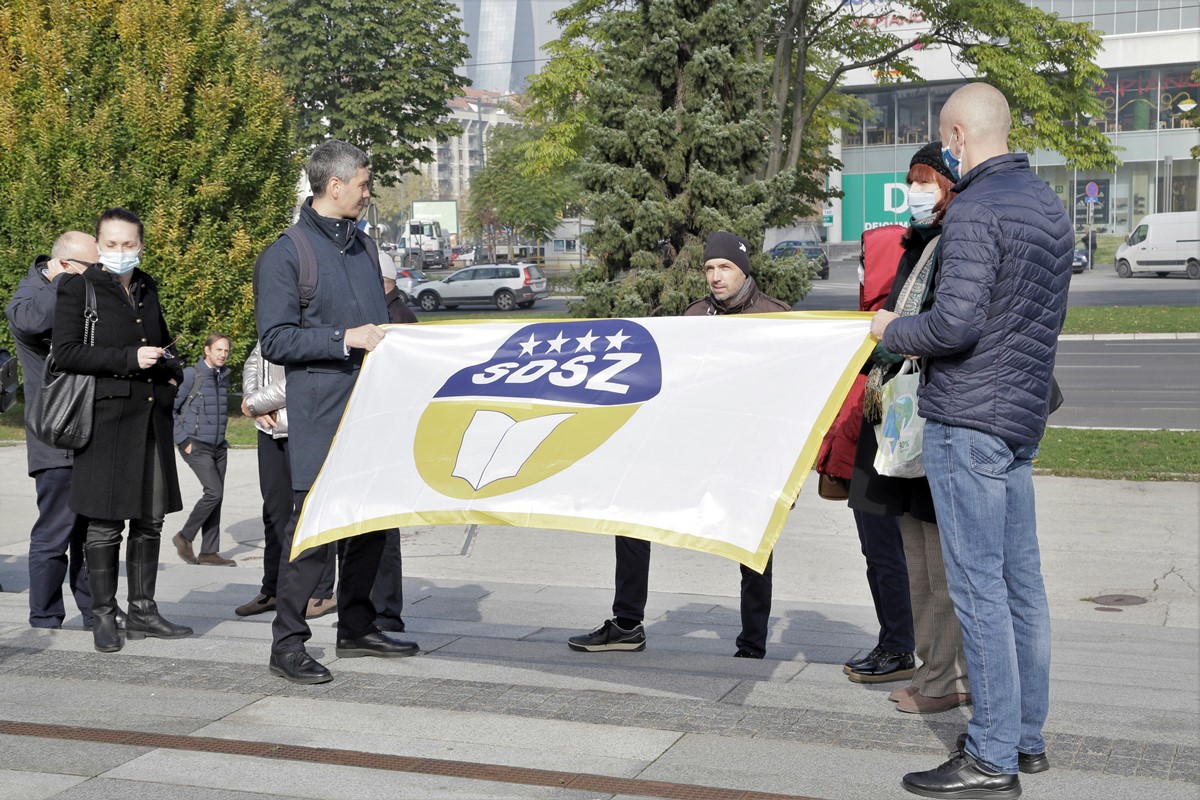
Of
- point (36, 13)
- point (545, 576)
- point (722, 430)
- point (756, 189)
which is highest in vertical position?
point (36, 13)

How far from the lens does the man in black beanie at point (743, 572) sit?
226 inches

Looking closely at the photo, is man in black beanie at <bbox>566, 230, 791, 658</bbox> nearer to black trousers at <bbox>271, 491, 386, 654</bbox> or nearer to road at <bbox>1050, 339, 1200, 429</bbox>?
black trousers at <bbox>271, 491, 386, 654</bbox>

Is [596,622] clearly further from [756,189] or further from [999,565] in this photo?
[756,189]

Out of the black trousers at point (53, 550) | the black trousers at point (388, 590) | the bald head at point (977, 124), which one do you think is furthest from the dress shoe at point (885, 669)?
the black trousers at point (53, 550)

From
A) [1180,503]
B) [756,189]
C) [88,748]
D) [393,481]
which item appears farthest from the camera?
[756,189]

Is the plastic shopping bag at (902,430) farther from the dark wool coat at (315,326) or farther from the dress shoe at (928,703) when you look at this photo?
the dark wool coat at (315,326)

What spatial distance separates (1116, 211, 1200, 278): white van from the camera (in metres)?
46.2

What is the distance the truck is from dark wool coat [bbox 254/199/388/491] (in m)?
75.9

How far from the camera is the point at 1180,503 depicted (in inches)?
444

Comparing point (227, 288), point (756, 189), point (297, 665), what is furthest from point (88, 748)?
point (756, 189)

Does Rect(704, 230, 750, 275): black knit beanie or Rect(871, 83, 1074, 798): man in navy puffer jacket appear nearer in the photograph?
Rect(871, 83, 1074, 798): man in navy puffer jacket

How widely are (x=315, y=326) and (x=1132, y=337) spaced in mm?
26298

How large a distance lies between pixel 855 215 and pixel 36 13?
6359cm

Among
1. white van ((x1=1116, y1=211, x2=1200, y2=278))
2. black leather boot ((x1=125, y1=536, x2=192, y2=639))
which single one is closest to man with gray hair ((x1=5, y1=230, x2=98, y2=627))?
black leather boot ((x1=125, y1=536, x2=192, y2=639))
